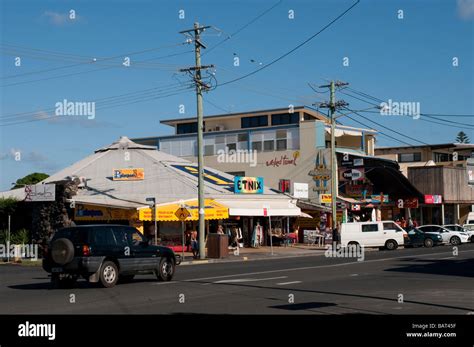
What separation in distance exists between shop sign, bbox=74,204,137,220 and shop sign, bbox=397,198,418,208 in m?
30.4

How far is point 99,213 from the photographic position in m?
42.0

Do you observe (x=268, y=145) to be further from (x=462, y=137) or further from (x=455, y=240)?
(x=462, y=137)

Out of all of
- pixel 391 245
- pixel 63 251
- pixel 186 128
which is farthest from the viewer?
pixel 186 128

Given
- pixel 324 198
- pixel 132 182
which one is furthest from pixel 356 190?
pixel 132 182

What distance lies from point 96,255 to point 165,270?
3.17 metres

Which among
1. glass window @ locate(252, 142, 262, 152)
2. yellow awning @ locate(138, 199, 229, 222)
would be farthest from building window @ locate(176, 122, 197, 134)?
yellow awning @ locate(138, 199, 229, 222)

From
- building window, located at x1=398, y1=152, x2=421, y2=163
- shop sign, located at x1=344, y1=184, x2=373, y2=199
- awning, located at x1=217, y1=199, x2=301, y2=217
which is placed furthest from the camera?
building window, located at x1=398, y1=152, x2=421, y2=163

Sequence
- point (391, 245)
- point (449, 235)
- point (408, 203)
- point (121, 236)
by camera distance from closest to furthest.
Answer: point (121, 236) → point (391, 245) → point (449, 235) → point (408, 203)

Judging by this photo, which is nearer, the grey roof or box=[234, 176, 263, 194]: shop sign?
the grey roof

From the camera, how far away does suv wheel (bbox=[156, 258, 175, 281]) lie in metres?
22.0

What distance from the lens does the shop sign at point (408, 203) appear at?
63312mm

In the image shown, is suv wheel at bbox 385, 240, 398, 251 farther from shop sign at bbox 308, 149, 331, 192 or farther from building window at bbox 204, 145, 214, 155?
building window at bbox 204, 145, 214, 155
